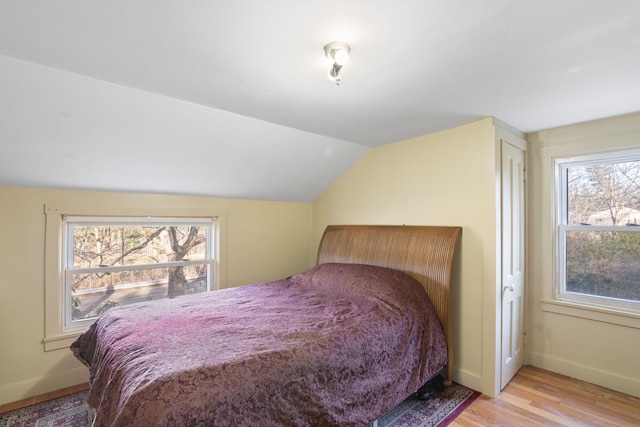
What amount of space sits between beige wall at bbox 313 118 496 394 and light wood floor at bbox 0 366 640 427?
0.21 m

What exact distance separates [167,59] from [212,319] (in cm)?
153

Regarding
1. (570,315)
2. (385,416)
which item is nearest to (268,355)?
(385,416)

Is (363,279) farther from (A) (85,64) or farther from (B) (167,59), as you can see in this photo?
(A) (85,64)

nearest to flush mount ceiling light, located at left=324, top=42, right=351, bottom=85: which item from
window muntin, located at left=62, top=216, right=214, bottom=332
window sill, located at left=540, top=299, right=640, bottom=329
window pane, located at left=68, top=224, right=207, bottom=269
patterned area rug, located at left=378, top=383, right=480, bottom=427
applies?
patterned area rug, located at left=378, top=383, right=480, bottom=427

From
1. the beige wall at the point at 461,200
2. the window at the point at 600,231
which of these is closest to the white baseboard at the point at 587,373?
the window at the point at 600,231

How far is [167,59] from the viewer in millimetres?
1567

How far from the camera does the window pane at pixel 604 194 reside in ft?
8.04

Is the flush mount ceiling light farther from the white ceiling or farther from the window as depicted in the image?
the window

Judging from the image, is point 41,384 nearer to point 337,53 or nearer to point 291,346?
point 291,346

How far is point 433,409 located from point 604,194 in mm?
2205

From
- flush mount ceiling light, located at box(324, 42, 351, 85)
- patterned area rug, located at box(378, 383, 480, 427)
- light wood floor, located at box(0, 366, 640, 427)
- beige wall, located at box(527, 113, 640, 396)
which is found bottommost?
patterned area rug, located at box(378, 383, 480, 427)

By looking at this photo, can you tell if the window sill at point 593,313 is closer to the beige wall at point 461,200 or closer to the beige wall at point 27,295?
the beige wall at point 461,200

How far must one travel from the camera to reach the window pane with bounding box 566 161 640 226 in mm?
2449

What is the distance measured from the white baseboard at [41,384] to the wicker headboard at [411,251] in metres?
2.36
